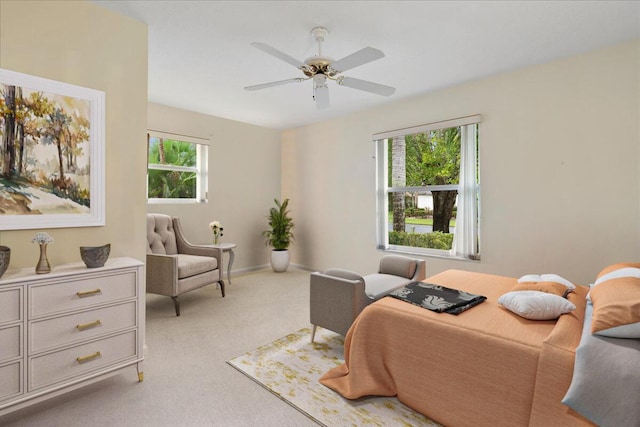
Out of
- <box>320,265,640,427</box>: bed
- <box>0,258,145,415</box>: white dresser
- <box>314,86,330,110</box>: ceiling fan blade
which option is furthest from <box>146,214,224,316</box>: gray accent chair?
<box>314,86,330,110</box>: ceiling fan blade

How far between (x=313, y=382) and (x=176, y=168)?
12.6 feet

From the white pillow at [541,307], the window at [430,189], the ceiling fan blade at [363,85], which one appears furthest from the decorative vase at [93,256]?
the window at [430,189]

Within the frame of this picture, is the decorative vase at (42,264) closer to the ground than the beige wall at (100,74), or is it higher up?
closer to the ground

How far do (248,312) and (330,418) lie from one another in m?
1.94

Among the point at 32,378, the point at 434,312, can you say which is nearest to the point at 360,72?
the point at 434,312

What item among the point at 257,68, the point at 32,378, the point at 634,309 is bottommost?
the point at 32,378

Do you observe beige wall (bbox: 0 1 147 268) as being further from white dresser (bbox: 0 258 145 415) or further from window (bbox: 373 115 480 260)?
window (bbox: 373 115 480 260)

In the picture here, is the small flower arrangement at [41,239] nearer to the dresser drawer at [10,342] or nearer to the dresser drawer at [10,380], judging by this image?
the dresser drawer at [10,342]

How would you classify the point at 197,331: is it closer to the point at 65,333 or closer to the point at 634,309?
the point at 65,333

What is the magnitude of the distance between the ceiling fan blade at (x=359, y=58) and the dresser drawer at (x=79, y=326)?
221cm

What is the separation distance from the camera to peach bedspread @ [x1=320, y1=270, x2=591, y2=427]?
55.5 inches

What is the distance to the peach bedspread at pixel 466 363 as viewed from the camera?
4.62ft

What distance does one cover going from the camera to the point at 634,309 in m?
1.39

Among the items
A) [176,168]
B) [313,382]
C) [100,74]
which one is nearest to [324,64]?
[100,74]
